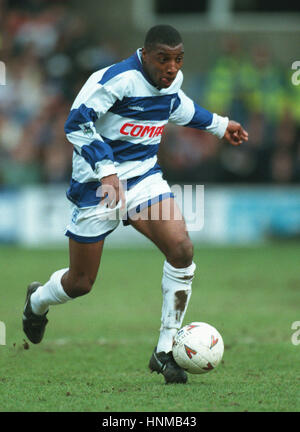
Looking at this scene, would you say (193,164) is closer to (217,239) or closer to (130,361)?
(217,239)

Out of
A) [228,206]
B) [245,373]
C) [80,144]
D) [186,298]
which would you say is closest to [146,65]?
[80,144]

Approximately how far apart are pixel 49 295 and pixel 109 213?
91 cm

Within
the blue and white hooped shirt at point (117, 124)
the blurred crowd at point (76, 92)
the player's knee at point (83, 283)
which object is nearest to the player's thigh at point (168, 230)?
the blue and white hooped shirt at point (117, 124)

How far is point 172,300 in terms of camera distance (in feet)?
19.6

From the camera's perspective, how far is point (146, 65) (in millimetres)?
5848

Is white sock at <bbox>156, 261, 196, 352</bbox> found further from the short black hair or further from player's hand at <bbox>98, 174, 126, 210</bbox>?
the short black hair

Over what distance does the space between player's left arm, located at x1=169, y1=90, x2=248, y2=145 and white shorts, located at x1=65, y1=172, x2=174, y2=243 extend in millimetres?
605

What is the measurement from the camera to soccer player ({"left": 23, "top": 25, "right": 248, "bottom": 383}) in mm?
5703

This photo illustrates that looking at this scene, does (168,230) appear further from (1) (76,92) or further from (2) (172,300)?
(1) (76,92)

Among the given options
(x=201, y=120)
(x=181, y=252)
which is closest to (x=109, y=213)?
(x=181, y=252)

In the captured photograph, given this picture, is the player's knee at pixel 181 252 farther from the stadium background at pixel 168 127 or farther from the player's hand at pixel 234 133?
the stadium background at pixel 168 127

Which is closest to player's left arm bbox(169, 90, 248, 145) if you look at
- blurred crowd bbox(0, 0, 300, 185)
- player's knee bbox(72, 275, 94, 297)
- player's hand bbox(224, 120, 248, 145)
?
player's hand bbox(224, 120, 248, 145)

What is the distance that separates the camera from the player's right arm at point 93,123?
221 inches

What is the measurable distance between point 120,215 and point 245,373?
145cm
